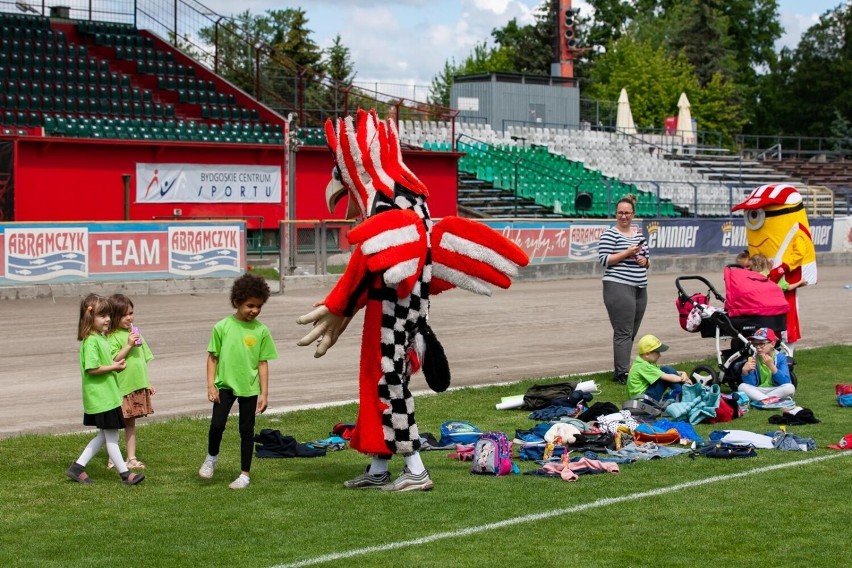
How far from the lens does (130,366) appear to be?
9391 millimetres

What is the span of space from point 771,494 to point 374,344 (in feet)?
9.19

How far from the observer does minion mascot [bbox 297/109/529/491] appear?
838 centimetres

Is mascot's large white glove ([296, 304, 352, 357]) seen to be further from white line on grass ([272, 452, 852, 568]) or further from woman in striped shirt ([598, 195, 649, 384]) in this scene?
woman in striped shirt ([598, 195, 649, 384])

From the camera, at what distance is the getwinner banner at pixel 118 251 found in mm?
23109

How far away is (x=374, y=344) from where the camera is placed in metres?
8.47

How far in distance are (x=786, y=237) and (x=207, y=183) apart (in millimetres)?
21479

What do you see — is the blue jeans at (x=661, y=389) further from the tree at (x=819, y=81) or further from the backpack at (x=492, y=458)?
the tree at (x=819, y=81)

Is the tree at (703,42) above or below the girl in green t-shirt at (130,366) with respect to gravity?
above

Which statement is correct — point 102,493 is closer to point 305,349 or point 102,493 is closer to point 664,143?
point 305,349

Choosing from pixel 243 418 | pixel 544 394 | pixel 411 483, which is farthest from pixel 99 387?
pixel 544 394

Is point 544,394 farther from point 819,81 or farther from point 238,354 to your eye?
point 819,81

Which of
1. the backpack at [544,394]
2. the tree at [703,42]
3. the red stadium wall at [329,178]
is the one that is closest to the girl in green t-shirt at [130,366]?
the backpack at [544,394]

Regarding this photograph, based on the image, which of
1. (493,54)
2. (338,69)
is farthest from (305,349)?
(493,54)

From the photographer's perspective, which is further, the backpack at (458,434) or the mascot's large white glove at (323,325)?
the backpack at (458,434)
